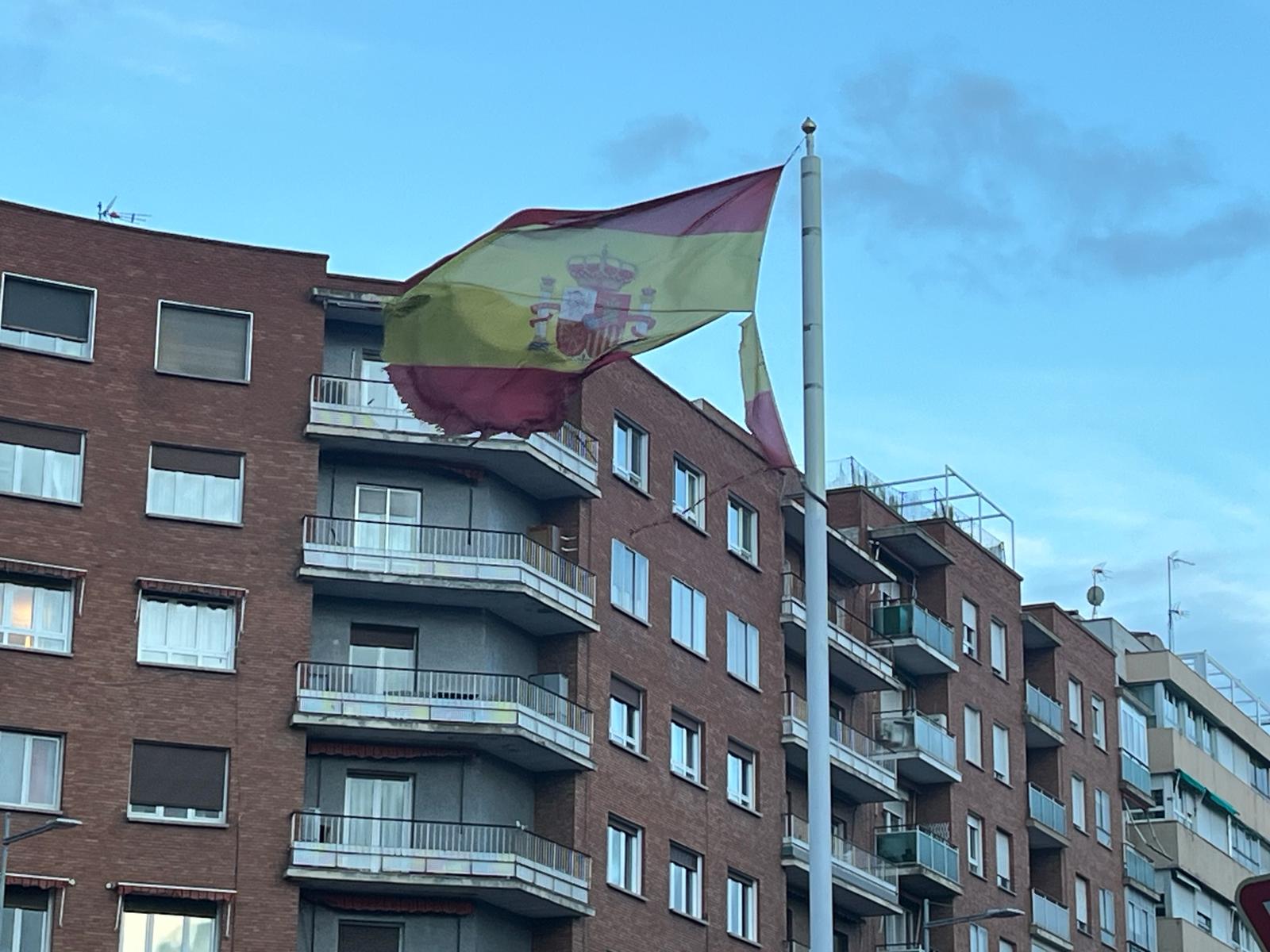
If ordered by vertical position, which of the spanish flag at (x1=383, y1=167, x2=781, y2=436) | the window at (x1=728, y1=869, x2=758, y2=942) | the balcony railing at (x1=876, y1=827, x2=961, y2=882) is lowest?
the window at (x1=728, y1=869, x2=758, y2=942)

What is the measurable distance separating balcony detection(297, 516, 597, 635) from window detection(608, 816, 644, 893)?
4.86 metres

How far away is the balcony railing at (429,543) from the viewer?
4969 cm

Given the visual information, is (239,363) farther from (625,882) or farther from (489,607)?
(625,882)

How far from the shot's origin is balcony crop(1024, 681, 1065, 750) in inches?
3029

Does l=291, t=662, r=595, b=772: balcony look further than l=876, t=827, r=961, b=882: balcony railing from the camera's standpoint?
No

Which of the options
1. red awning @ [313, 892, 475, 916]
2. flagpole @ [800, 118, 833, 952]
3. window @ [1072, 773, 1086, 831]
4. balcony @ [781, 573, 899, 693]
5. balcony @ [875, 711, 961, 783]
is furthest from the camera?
window @ [1072, 773, 1086, 831]

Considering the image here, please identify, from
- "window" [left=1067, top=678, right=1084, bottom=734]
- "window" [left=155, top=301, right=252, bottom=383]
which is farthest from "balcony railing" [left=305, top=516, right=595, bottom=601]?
"window" [left=1067, top=678, right=1084, bottom=734]

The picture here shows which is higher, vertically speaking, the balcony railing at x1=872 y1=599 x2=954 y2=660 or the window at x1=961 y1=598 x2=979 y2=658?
the window at x1=961 y1=598 x2=979 y2=658

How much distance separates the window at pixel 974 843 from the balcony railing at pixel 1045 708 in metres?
5.82

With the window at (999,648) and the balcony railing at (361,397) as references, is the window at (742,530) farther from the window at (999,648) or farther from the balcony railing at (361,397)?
the window at (999,648)

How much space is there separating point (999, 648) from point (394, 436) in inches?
1236

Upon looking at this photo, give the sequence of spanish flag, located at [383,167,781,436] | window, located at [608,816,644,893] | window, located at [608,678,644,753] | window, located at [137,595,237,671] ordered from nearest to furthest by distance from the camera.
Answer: spanish flag, located at [383,167,781,436] < window, located at [137,595,237,671] < window, located at [608,816,644,893] < window, located at [608,678,644,753]

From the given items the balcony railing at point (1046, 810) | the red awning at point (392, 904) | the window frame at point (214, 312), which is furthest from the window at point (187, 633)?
the balcony railing at point (1046, 810)

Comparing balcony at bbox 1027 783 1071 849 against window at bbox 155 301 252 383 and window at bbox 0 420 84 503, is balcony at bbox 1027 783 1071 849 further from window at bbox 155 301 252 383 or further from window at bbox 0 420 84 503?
window at bbox 0 420 84 503
